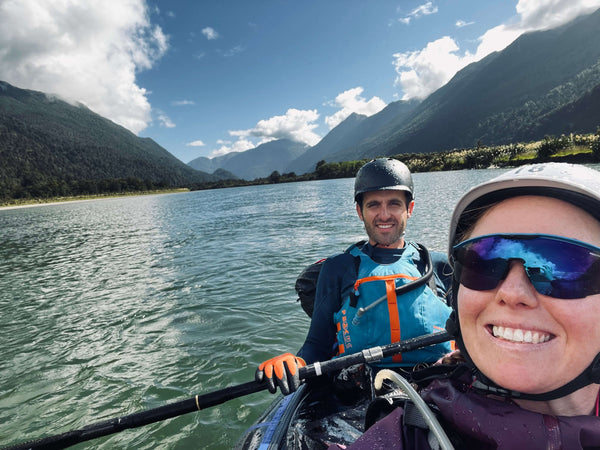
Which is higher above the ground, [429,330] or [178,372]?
[429,330]

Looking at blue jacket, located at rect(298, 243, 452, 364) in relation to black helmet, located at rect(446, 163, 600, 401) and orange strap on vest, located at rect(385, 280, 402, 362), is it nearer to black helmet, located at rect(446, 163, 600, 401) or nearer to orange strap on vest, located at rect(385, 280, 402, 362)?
orange strap on vest, located at rect(385, 280, 402, 362)

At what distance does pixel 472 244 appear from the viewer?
68.4 inches

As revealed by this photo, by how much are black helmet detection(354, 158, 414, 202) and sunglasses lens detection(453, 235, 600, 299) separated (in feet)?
9.64

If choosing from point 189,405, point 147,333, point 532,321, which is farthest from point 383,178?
point 147,333

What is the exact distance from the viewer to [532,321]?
144 centimetres

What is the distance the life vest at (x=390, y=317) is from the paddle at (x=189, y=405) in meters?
0.37

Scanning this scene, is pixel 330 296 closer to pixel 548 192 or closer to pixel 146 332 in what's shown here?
pixel 548 192

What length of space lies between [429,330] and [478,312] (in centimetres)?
236

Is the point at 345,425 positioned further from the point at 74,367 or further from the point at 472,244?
the point at 74,367

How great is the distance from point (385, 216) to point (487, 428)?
3350 millimetres

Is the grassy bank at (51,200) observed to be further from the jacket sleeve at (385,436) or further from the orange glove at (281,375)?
the jacket sleeve at (385,436)

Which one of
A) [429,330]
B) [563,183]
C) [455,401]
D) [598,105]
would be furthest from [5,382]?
[598,105]

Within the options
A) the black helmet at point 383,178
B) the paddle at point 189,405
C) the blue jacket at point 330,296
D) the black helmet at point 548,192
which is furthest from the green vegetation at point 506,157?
the black helmet at point 548,192

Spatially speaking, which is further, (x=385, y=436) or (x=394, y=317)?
(x=394, y=317)
